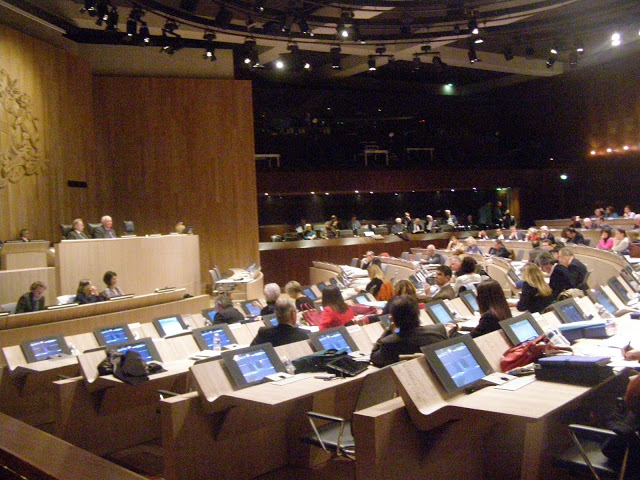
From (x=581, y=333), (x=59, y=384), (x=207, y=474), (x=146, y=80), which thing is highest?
(x=146, y=80)

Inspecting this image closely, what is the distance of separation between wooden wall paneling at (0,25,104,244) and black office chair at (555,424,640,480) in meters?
11.1

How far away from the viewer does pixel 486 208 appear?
76.3 ft

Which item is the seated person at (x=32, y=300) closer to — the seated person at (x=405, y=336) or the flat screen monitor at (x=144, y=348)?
the flat screen monitor at (x=144, y=348)

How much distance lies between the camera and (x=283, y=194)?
20.2 metres

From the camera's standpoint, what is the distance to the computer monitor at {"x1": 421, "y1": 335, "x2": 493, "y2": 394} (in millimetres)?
3490

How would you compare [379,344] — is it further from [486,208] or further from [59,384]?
[486,208]

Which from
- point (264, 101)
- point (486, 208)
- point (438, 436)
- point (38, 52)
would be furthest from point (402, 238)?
point (438, 436)

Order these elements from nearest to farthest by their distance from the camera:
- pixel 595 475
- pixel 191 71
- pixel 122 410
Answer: pixel 595 475
pixel 122 410
pixel 191 71

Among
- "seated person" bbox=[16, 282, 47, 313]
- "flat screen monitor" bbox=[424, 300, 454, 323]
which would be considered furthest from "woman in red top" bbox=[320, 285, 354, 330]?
"seated person" bbox=[16, 282, 47, 313]

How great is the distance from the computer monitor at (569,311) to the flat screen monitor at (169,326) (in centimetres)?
358

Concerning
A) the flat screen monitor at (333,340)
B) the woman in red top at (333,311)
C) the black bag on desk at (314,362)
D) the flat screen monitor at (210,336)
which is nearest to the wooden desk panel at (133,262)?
the flat screen monitor at (210,336)

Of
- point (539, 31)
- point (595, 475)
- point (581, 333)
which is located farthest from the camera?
point (539, 31)

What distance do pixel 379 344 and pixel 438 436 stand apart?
3.34 ft

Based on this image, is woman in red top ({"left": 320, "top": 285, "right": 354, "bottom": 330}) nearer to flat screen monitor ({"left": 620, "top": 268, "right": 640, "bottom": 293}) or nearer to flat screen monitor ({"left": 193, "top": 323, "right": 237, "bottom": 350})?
flat screen monitor ({"left": 193, "top": 323, "right": 237, "bottom": 350})
